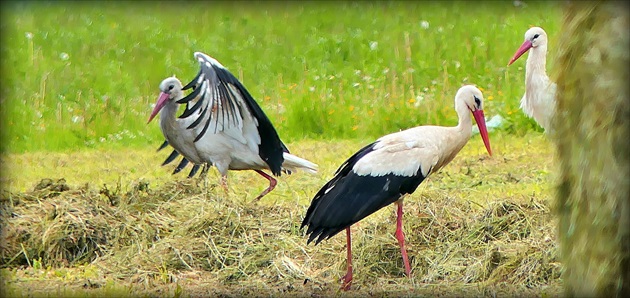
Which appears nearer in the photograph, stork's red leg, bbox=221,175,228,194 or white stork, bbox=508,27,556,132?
stork's red leg, bbox=221,175,228,194

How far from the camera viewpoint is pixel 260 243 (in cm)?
650

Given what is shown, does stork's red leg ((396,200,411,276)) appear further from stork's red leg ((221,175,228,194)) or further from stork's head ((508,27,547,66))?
stork's head ((508,27,547,66))

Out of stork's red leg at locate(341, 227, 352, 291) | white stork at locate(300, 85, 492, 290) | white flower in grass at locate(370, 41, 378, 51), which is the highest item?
white flower in grass at locate(370, 41, 378, 51)

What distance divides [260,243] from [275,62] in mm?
5793

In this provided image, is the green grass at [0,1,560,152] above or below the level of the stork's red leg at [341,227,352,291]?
above

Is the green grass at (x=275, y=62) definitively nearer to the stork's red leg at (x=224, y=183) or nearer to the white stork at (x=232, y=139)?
the white stork at (x=232, y=139)

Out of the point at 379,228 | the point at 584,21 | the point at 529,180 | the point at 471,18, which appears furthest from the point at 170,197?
the point at 471,18

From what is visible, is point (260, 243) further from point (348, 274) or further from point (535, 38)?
point (535, 38)

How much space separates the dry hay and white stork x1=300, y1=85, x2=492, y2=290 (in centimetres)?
22

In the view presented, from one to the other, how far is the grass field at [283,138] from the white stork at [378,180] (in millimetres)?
321

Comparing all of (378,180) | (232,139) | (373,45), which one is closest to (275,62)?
(373,45)

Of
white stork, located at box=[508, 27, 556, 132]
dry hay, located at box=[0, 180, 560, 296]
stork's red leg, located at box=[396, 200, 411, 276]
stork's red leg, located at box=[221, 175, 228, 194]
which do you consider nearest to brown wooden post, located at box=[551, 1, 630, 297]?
dry hay, located at box=[0, 180, 560, 296]

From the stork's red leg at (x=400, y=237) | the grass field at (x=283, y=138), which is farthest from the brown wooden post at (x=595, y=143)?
the stork's red leg at (x=400, y=237)

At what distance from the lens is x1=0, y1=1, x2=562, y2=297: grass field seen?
619 cm
